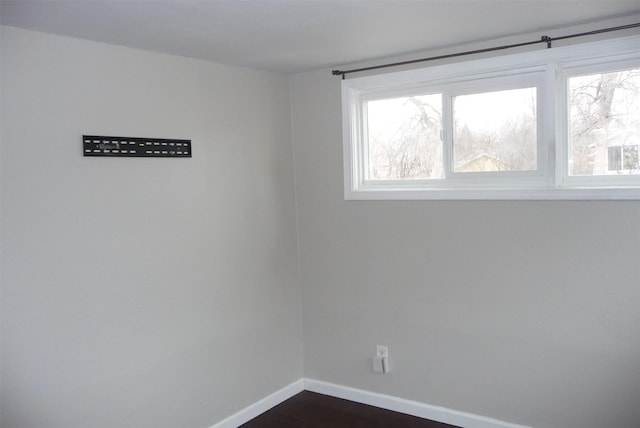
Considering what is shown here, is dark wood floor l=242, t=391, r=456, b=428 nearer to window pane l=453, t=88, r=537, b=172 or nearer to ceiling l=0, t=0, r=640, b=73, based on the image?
window pane l=453, t=88, r=537, b=172

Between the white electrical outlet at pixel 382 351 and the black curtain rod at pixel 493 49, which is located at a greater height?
the black curtain rod at pixel 493 49

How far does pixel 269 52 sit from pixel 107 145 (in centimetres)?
104

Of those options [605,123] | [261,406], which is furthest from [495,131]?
[261,406]

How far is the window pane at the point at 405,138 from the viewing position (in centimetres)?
330

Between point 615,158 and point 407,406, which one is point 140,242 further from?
point 615,158

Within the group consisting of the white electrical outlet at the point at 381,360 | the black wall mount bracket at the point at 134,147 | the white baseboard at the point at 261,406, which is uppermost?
the black wall mount bracket at the point at 134,147

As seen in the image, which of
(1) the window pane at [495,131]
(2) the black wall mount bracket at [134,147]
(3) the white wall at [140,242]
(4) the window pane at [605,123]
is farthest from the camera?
(1) the window pane at [495,131]

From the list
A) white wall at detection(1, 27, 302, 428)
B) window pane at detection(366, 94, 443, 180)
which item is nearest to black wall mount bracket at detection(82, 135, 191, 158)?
white wall at detection(1, 27, 302, 428)

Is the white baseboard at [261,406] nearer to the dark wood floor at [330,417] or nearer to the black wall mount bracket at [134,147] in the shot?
the dark wood floor at [330,417]

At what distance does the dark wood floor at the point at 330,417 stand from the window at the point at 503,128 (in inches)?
54.9

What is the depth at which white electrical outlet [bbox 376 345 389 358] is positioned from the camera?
11.3ft

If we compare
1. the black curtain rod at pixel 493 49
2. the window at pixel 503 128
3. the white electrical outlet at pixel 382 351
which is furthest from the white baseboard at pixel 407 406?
the black curtain rod at pixel 493 49

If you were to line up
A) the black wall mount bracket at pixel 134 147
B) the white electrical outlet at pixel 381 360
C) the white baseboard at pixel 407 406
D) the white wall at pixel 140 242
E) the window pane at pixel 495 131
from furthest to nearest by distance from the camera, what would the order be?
the white electrical outlet at pixel 381 360, the white baseboard at pixel 407 406, the window pane at pixel 495 131, the black wall mount bracket at pixel 134 147, the white wall at pixel 140 242

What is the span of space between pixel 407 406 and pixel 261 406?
95 cm
